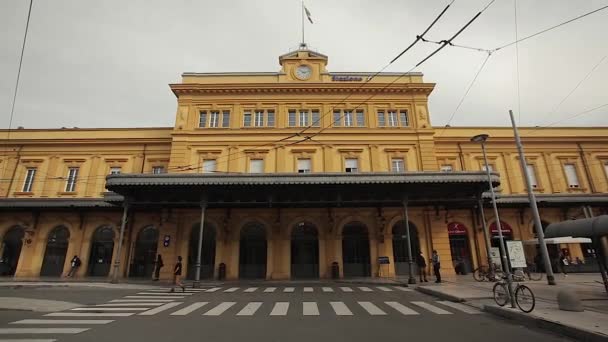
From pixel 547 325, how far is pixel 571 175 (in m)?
25.6

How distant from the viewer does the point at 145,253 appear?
22906mm

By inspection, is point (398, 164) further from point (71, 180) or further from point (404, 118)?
point (71, 180)

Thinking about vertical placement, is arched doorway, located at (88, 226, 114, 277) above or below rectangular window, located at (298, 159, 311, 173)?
below

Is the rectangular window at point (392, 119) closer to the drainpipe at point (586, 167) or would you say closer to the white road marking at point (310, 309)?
the drainpipe at point (586, 167)

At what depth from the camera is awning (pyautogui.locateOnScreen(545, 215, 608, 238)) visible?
9.41 meters

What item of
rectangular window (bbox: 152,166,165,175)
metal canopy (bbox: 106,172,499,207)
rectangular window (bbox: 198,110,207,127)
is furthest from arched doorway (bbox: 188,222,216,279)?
rectangular window (bbox: 198,110,207,127)

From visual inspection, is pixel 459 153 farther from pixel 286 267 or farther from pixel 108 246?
pixel 108 246

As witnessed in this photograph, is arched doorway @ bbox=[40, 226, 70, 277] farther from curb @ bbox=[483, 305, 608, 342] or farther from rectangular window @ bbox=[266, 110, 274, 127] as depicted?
curb @ bbox=[483, 305, 608, 342]

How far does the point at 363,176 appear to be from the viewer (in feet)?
58.3

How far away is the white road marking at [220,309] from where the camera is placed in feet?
28.3

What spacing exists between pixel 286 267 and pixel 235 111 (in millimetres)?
12758

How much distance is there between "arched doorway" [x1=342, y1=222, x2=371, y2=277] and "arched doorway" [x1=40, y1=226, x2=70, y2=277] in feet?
68.1

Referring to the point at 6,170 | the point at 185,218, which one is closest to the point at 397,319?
the point at 185,218

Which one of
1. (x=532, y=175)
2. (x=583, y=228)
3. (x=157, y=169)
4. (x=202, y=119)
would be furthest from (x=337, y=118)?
(x=583, y=228)
